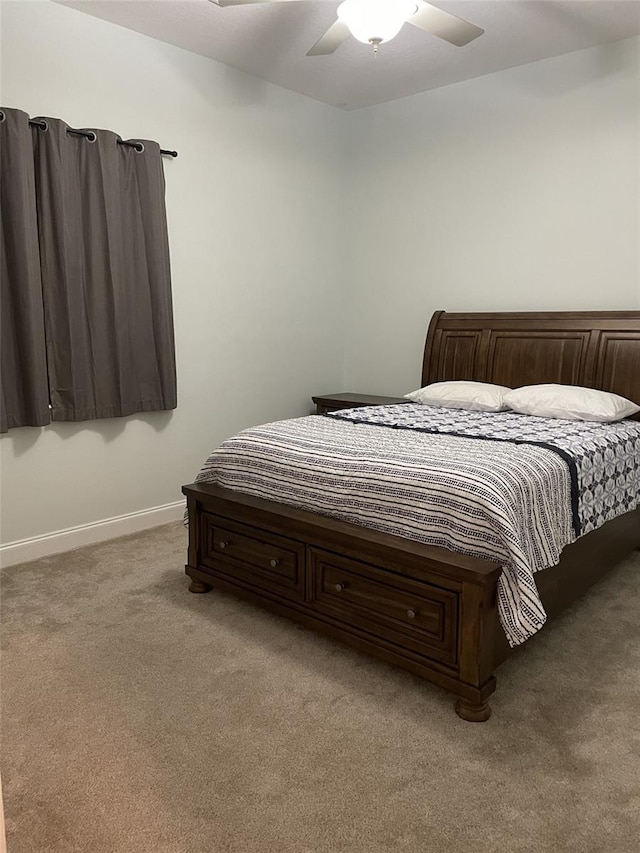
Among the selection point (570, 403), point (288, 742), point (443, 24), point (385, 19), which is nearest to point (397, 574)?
point (288, 742)

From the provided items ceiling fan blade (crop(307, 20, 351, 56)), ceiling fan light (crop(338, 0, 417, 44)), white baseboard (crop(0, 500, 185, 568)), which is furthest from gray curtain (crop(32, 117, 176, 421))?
ceiling fan light (crop(338, 0, 417, 44))

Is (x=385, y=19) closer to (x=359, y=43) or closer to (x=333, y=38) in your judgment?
(x=333, y=38)

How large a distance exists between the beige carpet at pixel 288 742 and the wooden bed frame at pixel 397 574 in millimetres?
115

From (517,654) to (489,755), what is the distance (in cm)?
59

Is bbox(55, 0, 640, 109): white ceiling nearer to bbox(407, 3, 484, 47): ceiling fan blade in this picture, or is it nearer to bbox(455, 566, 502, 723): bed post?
bbox(407, 3, 484, 47): ceiling fan blade

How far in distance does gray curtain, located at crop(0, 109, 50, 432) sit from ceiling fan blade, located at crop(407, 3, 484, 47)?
1846 millimetres

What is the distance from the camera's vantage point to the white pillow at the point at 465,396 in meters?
3.68

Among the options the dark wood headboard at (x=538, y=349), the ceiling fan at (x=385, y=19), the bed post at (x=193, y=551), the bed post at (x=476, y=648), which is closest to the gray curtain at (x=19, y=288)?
the bed post at (x=193, y=551)

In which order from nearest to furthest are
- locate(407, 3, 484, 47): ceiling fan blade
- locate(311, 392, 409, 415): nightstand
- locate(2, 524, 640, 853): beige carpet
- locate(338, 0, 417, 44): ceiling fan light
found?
locate(2, 524, 640, 853): beige carpet, locate(338, 0, 417, 44): ceiling fan light, locate(407, 3, 484, 47): ceiling fan blade, locate(311, 392, 409, 415): nightstand

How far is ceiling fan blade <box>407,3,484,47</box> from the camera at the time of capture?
2594mm

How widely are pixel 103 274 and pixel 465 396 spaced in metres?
2.11

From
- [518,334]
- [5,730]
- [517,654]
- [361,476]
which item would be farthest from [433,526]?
[518,334]

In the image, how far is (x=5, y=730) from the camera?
2.00 metres

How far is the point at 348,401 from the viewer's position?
14.6 feet
